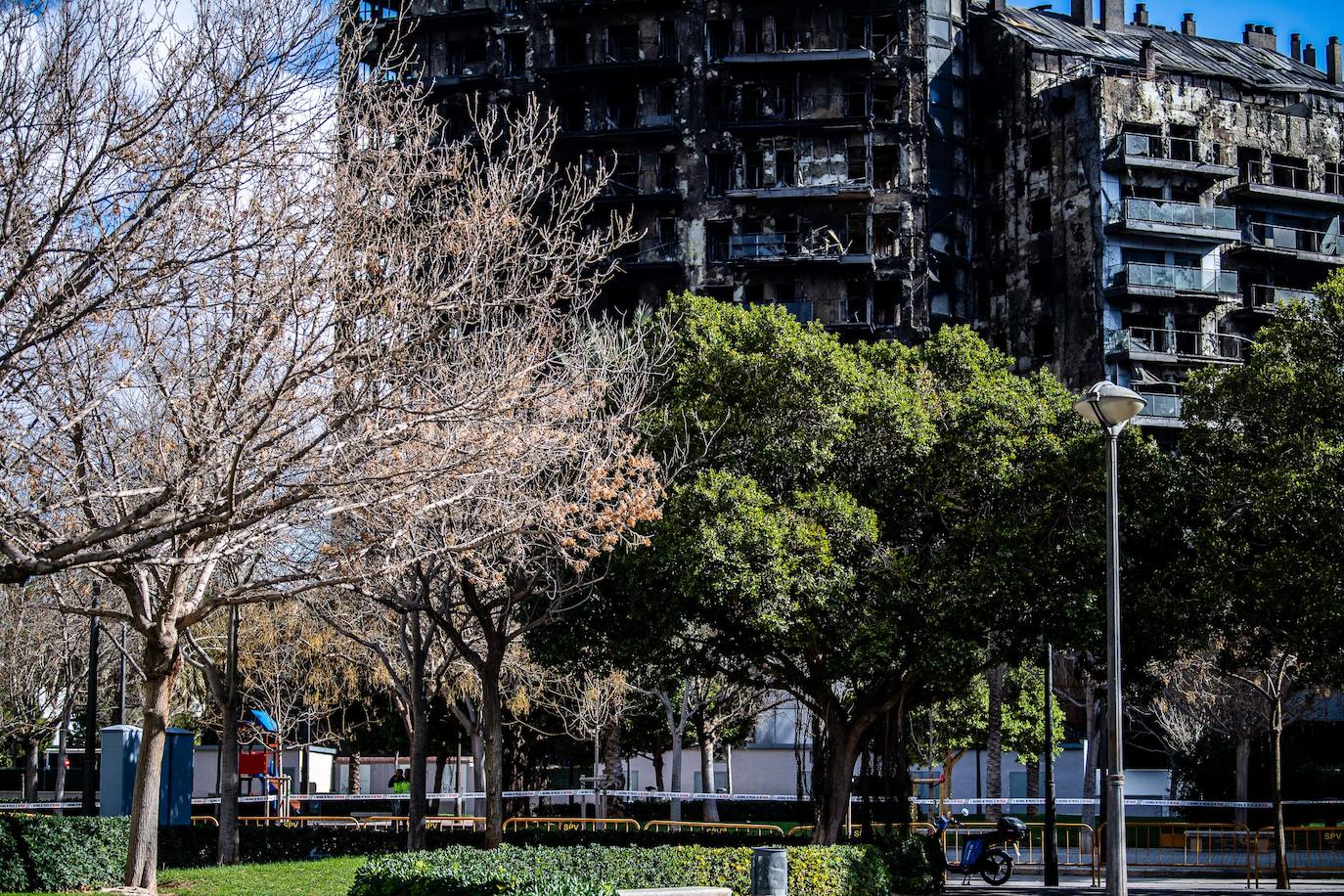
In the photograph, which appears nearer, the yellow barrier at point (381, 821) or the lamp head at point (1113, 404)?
the lamp head at point (1113, 404)

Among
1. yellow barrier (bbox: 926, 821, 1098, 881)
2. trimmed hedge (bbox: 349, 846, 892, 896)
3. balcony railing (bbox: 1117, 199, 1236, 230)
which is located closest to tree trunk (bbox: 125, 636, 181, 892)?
trimmed hedge (bbox: 349, 846, 892, 896)

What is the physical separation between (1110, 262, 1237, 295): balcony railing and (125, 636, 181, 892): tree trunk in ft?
157

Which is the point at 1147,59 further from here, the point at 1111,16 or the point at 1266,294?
the point at 1266,294

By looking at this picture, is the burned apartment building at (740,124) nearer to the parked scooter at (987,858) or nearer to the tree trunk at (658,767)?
the tree trunk at (658,767)

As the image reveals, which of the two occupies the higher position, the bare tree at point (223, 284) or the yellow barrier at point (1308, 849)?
the bare tree at point (223, 284)

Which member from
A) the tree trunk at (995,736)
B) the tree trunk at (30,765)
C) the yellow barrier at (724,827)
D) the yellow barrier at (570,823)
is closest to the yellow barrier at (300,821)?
the yellow barrier at (570,823)

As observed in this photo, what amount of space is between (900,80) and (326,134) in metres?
52.6

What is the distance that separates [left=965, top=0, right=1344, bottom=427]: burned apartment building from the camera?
61.2 metres

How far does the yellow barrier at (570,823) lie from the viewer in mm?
31125

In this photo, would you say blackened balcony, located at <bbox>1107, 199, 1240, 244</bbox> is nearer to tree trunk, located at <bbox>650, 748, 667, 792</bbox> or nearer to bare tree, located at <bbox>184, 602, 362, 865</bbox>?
tree trunk, located at <bbox>650, 748, 667, 792</bbox>

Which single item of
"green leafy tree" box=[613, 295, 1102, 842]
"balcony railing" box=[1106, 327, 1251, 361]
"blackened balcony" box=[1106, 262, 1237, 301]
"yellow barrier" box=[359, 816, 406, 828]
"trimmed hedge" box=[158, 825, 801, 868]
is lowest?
"yellow barrier" box=[359, 816, 406, 828]

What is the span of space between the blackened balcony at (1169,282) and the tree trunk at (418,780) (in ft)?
134

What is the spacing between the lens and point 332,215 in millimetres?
14203

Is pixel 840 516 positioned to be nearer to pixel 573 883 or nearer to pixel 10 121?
pixel 573 883
